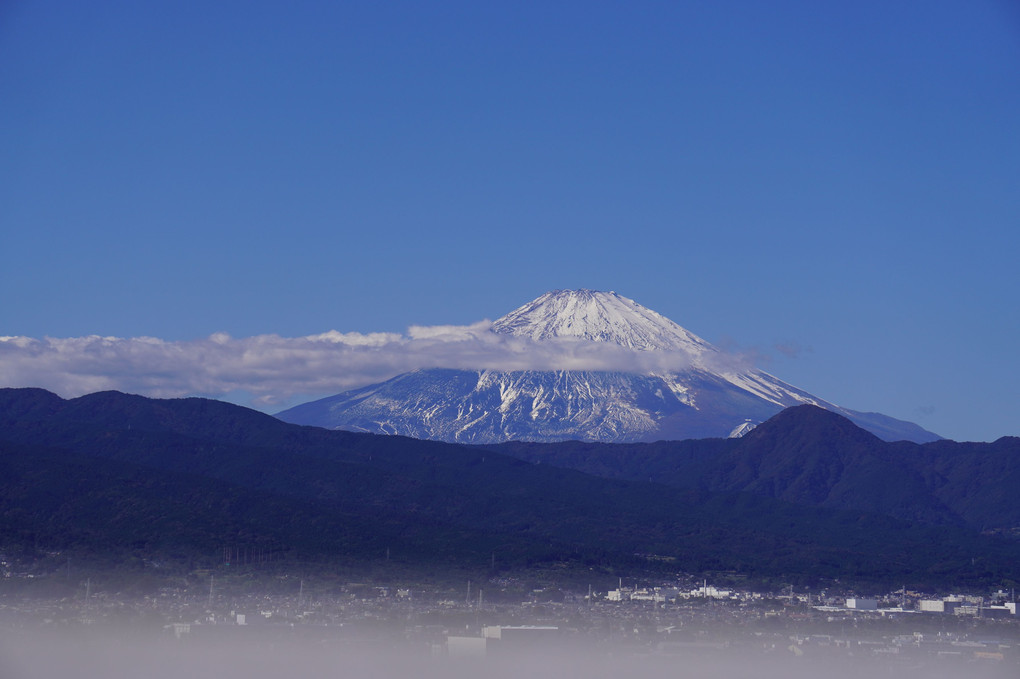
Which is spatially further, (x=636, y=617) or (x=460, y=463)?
(x=460, y=463)

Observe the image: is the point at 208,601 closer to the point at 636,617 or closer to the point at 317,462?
the point at 636,617

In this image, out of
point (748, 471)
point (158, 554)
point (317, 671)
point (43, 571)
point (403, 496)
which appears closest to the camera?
point (317, 671)

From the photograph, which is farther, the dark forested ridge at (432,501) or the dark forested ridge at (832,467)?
the dark forested ridge at (832,467)

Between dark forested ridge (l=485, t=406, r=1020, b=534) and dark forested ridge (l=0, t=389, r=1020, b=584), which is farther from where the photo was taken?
dark forested ridge (l=485, t=406, r=1020, b=534)

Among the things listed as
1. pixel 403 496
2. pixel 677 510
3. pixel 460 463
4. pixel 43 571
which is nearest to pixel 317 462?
pixel 403 496

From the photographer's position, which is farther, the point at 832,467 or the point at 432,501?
the point at 832,467

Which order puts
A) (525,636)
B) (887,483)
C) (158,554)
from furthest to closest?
(887,483), (158,554), (525,636)

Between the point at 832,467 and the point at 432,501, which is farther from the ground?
the point at 832,467

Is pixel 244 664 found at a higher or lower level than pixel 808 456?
lower
